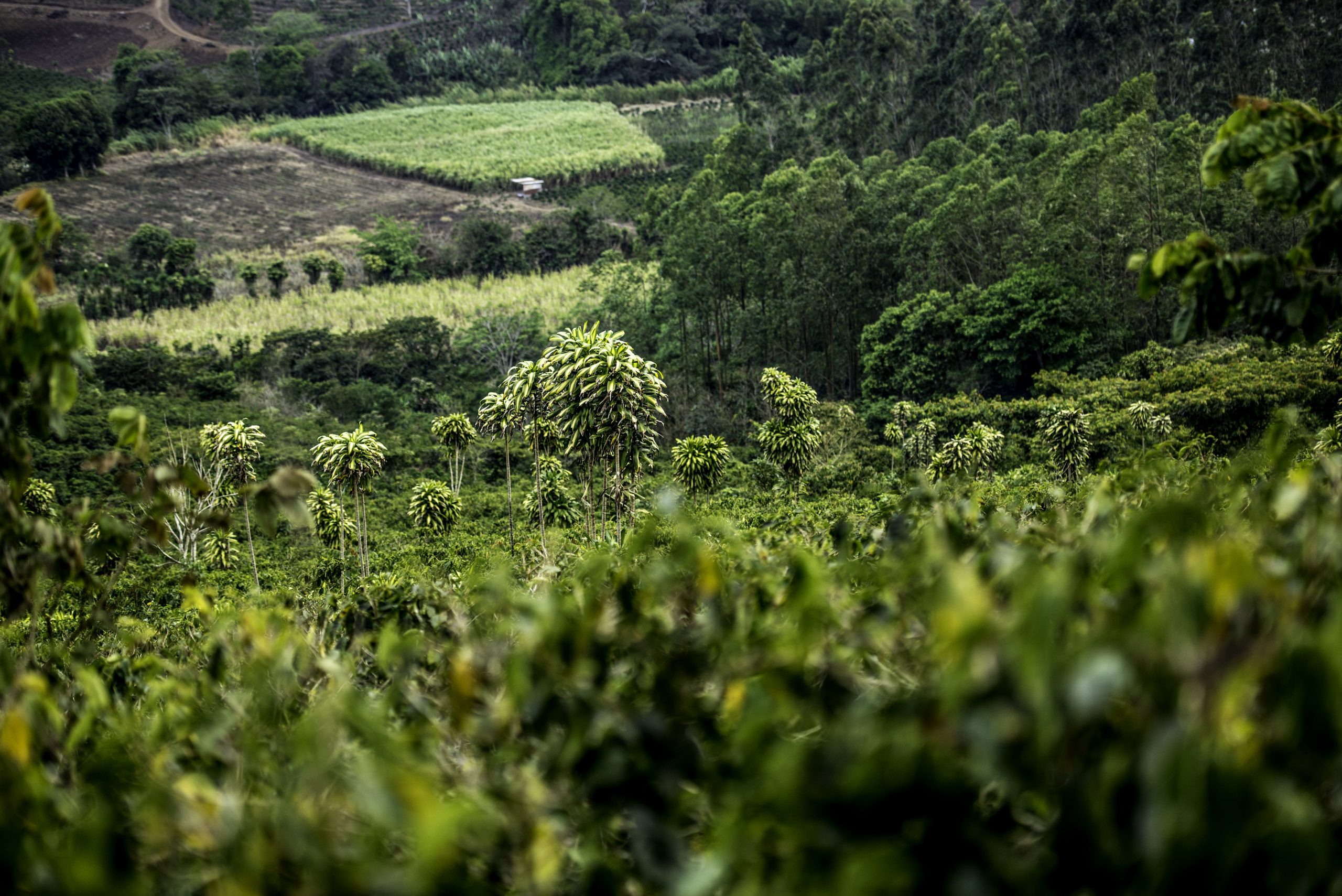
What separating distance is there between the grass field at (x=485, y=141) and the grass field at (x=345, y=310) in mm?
13856

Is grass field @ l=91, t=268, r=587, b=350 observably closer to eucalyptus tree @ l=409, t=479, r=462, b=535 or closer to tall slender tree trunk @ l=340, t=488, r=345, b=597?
eucalyptus tree @ l=409, t=479, r=462, b=535

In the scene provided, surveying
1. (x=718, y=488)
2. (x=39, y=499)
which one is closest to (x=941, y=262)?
(x=718, y=488)

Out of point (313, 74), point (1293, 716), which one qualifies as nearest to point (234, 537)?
point (1293, 716)

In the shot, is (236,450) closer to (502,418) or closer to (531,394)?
(502,418)

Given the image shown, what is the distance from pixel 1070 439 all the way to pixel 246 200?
4218 centimetres

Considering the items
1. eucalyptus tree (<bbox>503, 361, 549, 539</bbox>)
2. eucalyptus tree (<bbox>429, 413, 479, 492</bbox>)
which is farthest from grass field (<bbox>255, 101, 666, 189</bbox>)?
eucalyptus tree (<bbox>503, 361, 549, 539</bbox>)

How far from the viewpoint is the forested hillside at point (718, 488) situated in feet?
3.50

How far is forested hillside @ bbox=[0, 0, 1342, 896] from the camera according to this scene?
3.50 feet

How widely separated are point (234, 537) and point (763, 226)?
566 inches

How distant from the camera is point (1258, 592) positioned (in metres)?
1.20

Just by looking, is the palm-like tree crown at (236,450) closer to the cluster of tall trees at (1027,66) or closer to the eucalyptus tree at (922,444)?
the eucalyptus tree at (922,444)

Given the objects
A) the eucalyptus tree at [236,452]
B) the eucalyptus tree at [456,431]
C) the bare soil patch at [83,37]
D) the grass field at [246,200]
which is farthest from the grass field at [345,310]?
the bare soil patch at [83,37]

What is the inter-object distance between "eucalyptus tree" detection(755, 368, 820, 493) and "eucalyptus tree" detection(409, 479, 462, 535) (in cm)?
513

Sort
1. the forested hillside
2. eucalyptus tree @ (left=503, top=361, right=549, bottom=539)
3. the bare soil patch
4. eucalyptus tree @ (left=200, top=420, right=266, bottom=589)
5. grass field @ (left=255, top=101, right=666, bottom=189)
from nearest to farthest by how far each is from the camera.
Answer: the forested hillside < eucalyptus tree @ (left=503, top=361, right=549, bottom=539) < eucalyptus tree @ (left=200, top=420, right=266, bottom=589) < grass field @ (left=255, top=101, right=666, bottom=189) < the bare soil patch
